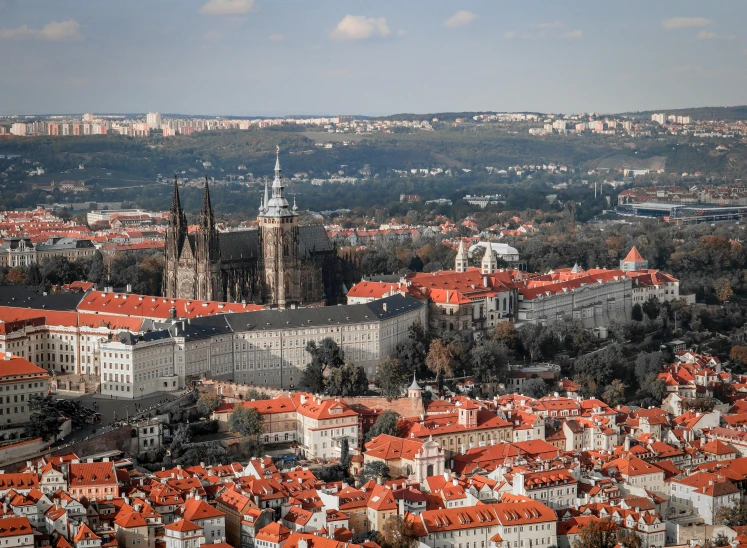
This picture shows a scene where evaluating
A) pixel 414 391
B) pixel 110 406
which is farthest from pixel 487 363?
pixel 110 406

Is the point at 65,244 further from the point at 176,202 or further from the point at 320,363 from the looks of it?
the point at 320,363

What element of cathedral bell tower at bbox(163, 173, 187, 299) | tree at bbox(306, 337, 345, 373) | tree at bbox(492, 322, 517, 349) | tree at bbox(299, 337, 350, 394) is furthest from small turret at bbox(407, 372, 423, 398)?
cathedral bell tower at bbox(163, 173, 187, 299)

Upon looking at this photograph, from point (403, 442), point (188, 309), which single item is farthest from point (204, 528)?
point (188, 309)

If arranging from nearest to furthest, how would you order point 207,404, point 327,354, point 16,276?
point 207,404, point 327,354, point 16,276

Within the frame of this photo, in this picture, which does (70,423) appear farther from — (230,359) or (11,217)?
(11,217)

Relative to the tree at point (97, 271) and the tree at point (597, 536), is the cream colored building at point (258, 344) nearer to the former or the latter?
the tree at point (97, 271)

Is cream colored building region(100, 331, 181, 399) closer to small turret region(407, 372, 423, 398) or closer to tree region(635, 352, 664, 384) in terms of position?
small turret region(407, 372, 423, 398)

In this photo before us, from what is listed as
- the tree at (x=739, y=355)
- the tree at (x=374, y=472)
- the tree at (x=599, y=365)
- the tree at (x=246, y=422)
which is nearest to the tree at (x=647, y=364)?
the tree at (x=599, y=365)
